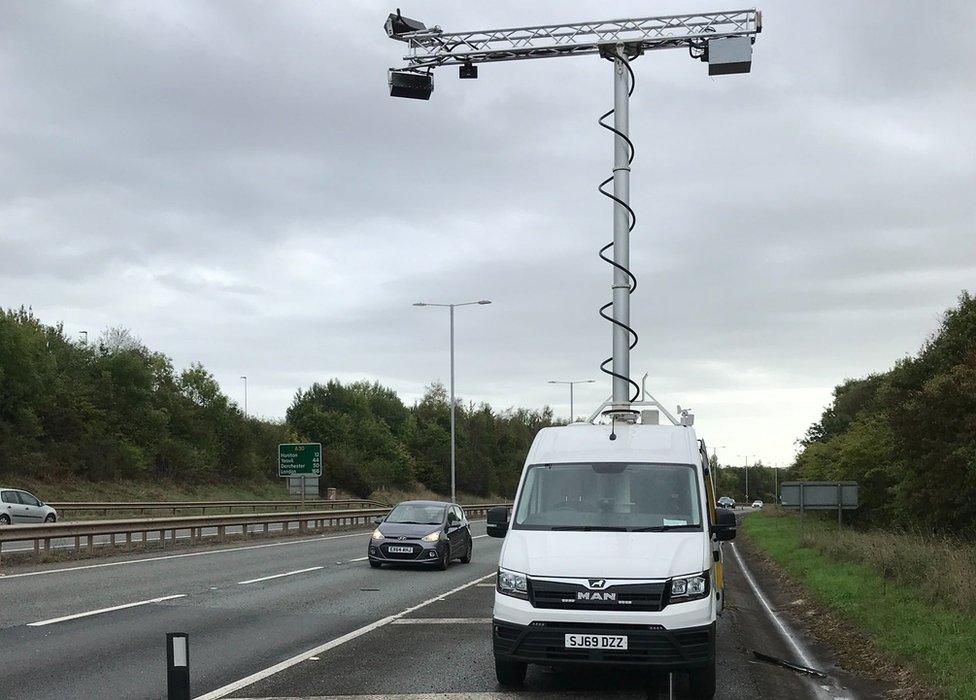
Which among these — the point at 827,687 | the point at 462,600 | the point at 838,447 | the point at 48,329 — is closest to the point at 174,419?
the point at 48,329

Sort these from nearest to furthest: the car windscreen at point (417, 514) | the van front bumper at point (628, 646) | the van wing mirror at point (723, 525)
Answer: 1. the van front bumper at point (628, 646)
2. the van wing mirror at point (723, 525)
3. the car windscreen at point (417, 514)

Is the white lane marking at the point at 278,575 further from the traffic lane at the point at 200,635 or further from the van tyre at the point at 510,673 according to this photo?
the van tyre at the point at 510,673

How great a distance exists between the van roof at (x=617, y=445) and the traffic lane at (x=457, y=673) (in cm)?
202

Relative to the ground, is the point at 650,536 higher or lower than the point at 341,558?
higher

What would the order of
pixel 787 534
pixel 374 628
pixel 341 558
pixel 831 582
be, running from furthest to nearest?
1. pixel 787 534
2. pixel 341 558
3. pixel 831 582
4. pixel 374 628

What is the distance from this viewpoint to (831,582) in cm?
1825

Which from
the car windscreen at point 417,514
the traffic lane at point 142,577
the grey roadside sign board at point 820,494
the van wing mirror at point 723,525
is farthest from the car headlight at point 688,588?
the grey roadside sign board at point 820,494

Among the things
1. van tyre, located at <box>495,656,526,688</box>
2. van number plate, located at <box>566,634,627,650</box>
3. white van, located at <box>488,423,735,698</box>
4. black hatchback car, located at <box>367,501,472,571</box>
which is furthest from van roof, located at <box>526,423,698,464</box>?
black hatchback car, located at <box>367,501,472,571</box>

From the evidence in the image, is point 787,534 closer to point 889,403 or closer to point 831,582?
point 889,403

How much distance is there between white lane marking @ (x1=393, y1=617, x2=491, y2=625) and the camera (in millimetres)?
13573

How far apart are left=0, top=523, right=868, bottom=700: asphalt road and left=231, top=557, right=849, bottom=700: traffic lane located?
0.02 meters

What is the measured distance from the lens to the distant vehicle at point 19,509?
31438 mm

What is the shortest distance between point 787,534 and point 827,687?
3069 cm

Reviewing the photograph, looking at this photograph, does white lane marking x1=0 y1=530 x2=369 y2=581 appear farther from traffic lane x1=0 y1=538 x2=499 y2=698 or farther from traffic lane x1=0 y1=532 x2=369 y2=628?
traffic lane x1=0 y1=538 x2=499 y2=698
